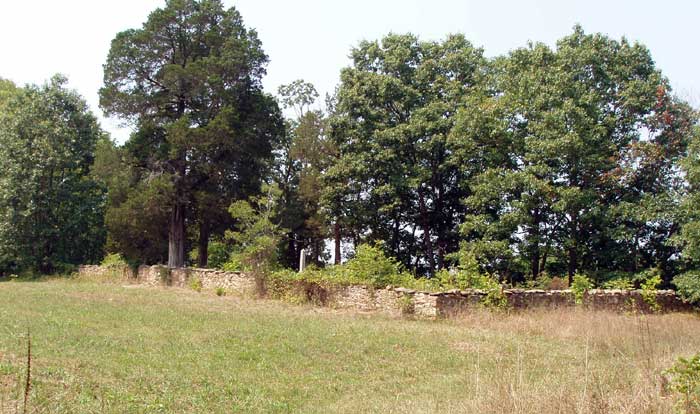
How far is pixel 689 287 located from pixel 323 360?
15541mm

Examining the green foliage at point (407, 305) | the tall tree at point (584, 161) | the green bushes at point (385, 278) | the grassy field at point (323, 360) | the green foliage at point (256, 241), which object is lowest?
the grassy field at point (323, 360)

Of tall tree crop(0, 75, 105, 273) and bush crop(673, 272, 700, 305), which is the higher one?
tall tree crop(0, 75, 105, 273)

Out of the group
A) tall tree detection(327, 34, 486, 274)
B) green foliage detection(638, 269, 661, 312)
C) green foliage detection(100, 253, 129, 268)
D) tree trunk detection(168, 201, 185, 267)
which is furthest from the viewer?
tree trunk detection(168, 201, 185, 267)

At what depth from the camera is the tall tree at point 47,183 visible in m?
31.4

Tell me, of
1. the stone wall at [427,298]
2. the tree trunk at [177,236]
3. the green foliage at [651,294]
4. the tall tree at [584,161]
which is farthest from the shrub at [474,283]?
the tree trunk at [177,236]

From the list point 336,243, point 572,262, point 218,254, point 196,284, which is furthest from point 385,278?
point 218,254

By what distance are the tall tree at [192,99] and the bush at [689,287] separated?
65.3 feet

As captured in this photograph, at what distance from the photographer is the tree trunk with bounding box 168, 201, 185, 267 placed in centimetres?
3009

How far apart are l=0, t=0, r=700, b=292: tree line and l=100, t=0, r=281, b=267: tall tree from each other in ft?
0.34

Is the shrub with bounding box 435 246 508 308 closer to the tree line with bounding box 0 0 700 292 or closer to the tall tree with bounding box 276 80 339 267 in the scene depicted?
the tree line with bounding box 0 0 700 292

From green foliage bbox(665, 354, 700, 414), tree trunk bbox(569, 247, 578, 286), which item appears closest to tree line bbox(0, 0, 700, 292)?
tree trunk bbox(569, 247, 578, 286)

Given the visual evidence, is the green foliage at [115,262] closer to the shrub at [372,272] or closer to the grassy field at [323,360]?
the grassy field at [323,360]

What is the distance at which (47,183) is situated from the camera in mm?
32344

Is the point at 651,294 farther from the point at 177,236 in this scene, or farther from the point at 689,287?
the point at 177,236
